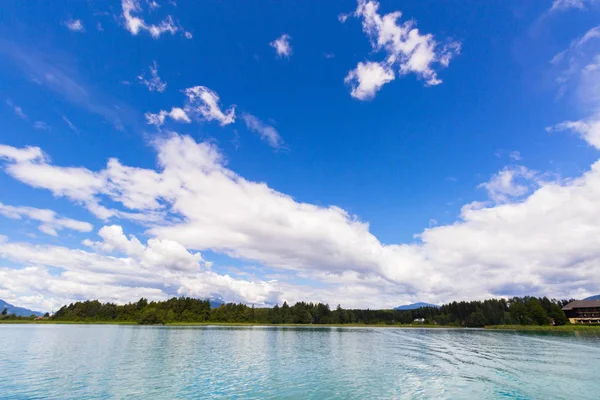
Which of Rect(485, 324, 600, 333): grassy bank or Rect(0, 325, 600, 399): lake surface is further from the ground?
Rect(485, 324, 600, 333): grassy bank

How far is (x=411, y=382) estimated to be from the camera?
34.9 meters

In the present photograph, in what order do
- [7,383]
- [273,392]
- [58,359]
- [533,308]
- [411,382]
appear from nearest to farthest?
[273,392]
[7,383]
[411,382]
[58,359]
[533,308]

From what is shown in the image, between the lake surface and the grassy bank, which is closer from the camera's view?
the lake surface

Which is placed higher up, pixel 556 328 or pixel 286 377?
pixel 556 328

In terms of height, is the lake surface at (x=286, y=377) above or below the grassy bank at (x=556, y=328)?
below

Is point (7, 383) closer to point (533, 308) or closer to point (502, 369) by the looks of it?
point (502, 369)

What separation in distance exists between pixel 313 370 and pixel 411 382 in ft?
40.2

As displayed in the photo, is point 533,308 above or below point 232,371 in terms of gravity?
above

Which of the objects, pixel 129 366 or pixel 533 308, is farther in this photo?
pixel 533 308

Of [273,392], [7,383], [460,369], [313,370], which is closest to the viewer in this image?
[273,392]

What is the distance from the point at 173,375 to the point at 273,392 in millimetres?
13971

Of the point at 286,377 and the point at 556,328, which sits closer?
the point at 286,377

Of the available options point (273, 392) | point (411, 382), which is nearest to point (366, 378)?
point (411, 382)

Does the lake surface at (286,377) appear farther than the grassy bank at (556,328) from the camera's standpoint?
No
